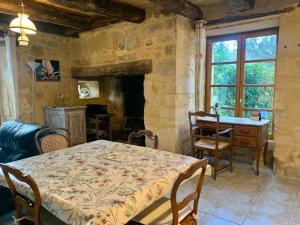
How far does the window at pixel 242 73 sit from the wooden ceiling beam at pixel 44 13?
93.7 inches

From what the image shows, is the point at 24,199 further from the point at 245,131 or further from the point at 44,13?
the point at 44,13

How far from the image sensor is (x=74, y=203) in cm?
114

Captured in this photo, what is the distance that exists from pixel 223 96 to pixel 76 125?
9.05 ft

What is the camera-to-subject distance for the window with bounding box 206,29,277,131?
3406 mm

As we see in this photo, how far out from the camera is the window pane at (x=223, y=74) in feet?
12.2

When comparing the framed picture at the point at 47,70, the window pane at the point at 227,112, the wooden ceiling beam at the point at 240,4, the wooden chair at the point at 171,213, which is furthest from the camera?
the framed picture at the point at 47,70

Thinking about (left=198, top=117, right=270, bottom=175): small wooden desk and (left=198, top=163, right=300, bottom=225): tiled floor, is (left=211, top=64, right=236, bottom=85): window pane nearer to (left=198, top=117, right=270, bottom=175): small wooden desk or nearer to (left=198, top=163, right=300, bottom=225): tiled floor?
(left=198, top=117, right=270, bottom=175): small wooden desk

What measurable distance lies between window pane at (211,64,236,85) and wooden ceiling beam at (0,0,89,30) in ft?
8.27

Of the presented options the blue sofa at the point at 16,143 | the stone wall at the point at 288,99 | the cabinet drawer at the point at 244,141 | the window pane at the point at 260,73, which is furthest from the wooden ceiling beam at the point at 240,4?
the blue sofa at the point at 16,143

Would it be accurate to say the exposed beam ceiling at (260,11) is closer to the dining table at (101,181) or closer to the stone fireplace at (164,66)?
the stone fireplace at (164,66)

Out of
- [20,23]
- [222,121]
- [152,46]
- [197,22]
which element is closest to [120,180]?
[20,23]

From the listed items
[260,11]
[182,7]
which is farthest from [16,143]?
[260,11]

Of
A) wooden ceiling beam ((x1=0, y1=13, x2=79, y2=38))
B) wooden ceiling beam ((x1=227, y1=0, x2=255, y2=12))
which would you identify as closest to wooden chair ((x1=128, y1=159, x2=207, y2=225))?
wooden ceiling beam ((x1=227, y1=0, x2=255, y2=12))

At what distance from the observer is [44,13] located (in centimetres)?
341
